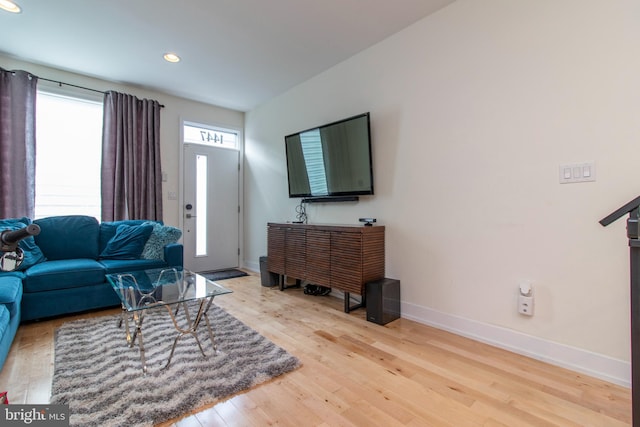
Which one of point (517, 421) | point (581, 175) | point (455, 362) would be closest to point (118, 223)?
point (455, 362)

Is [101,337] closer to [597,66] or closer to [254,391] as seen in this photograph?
[254,391]

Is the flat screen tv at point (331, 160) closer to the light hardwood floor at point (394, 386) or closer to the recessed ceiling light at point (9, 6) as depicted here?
the light hardwood floor at point (394, 386)

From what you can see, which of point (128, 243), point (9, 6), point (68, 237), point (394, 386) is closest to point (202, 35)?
point (9, 6)

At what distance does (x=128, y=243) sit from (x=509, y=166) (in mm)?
3575

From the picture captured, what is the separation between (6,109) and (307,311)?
148 inches

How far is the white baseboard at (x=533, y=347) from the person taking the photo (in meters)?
1.70

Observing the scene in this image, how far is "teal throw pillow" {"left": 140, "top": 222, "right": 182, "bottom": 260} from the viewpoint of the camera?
3.21 meters

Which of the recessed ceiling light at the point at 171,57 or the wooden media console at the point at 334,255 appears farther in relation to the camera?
the recessed ceiling light at the point at 171,57

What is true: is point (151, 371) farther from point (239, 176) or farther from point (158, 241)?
point (239, 176)

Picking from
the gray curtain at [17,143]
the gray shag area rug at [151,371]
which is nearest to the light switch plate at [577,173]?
the gray shag area rug at [151,371]

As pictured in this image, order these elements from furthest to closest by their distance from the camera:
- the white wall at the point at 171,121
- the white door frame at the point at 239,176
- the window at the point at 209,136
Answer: the window at the point at 209,136
the white door frame at the point at 239,176
the white wall at the point at 171,121

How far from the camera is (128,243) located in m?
3.21

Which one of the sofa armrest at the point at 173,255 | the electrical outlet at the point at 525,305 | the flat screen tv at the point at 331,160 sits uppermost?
the flat screen tv at the point at 331,160

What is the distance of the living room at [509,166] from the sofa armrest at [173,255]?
1.99m
